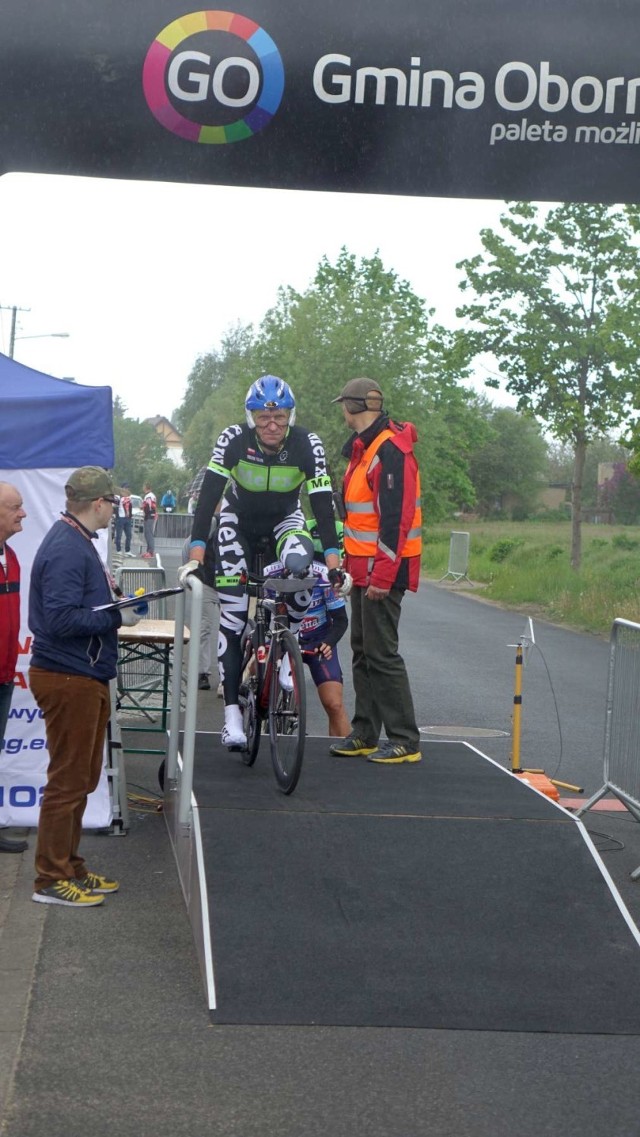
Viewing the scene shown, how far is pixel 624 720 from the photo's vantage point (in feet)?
26.3

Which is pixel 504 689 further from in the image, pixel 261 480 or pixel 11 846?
pixel 11 846

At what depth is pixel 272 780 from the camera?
738 centimetres

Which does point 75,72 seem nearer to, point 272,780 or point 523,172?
point 523,172

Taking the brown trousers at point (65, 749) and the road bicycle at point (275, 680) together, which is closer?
the brown trousers at point (65, 749)

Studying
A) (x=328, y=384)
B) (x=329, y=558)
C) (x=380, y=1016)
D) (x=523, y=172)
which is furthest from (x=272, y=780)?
(x=328, y=384)

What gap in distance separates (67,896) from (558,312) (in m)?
23.4

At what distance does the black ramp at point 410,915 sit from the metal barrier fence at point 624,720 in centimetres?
100

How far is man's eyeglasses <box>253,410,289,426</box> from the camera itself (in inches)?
302

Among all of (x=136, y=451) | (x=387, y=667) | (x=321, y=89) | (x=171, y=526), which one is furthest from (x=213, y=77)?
(x=136, y=451)

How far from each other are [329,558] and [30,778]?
6.54ft

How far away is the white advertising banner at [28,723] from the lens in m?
7.70

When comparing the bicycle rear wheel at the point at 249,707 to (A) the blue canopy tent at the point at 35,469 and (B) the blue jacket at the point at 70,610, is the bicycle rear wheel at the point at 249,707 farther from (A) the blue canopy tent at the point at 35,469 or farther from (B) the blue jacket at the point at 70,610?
(B) the blue jacket at the point at 70,610

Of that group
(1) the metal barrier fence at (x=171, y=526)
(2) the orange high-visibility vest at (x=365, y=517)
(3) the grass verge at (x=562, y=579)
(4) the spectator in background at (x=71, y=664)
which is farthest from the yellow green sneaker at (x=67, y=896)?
(1) the metal barrier fence at (x=171, y=526)

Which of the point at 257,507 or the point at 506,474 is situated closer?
the point at 257,507
